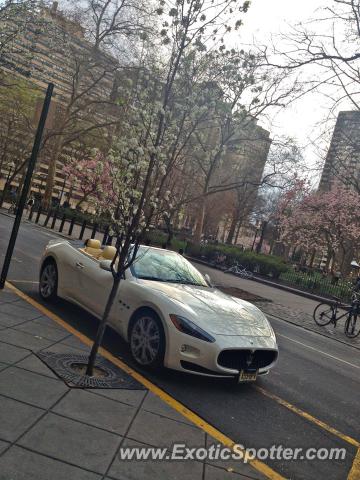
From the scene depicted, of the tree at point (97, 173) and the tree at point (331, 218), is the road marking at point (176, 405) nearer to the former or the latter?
the tree at point (97, 173)

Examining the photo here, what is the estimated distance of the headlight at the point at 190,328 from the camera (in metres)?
5.00

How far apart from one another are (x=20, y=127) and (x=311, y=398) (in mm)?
40818

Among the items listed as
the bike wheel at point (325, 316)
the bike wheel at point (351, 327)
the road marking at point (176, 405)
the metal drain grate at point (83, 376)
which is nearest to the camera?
the road marking at point (176, 405)

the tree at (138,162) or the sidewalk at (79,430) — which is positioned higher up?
the tree at (138,162)

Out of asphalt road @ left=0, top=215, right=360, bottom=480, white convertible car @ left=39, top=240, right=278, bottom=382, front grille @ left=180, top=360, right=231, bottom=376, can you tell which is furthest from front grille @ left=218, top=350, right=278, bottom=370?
asphalt road @ left=0, top=215, right=360, bottom=480

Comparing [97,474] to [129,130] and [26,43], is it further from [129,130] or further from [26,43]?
[26,43]

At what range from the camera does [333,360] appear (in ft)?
29.6

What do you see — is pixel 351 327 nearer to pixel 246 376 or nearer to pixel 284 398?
pixel 284 398

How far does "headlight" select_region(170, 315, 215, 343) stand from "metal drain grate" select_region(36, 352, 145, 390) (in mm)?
724

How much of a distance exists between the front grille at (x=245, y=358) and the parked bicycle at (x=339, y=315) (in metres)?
8.77

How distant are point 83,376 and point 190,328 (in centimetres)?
120

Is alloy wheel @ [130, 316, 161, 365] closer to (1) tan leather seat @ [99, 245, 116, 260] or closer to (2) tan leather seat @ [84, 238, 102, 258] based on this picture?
(1) tan leather seat @ [99, 245, 116, 260]

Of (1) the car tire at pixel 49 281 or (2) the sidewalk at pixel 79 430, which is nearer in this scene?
(2) the sidewalk at pixel 79 430

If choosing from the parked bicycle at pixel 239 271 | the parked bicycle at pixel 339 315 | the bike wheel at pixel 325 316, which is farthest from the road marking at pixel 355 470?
the parked bicycle at pixel 239 271
